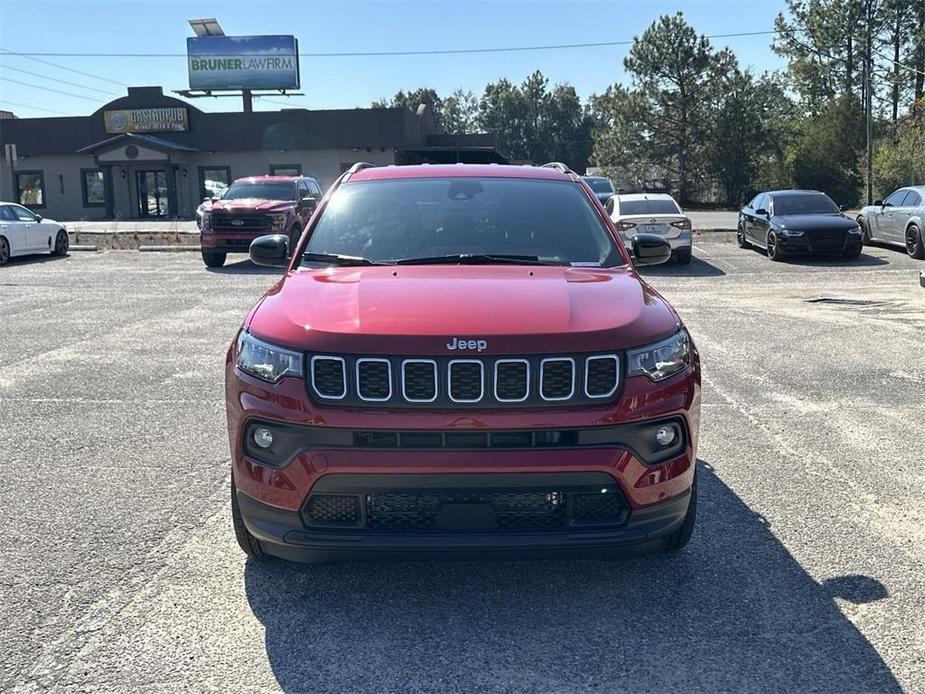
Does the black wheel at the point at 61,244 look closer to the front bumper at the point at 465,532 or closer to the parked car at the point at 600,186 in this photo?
the parked car at the point at 600,186

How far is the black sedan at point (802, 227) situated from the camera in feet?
60.1

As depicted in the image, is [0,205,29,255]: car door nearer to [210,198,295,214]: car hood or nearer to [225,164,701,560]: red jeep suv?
[210,198,295,214]: car hood

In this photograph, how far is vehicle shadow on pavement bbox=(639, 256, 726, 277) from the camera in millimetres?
17406

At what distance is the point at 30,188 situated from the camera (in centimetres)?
4369

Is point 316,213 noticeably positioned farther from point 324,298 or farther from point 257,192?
point 257,192

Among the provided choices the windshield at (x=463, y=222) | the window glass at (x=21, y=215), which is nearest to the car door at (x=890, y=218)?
the windshield at (x=463, y=222)

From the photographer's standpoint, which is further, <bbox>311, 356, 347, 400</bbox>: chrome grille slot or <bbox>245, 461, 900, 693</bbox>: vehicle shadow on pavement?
<bbox>311, 356, 347, 400</bbox>: chrome grille slot

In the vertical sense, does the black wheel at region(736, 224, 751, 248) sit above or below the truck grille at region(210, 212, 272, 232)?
below

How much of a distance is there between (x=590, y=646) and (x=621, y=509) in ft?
1.69

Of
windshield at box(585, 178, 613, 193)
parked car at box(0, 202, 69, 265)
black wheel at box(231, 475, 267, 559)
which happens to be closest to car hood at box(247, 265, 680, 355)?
black wheel at box(231, 475, 267, 559)

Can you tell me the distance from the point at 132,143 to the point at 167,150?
1.77 meters

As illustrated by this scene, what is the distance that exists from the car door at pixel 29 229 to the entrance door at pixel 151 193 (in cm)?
2046

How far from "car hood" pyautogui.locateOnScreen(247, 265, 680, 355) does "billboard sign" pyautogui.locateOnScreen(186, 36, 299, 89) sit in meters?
46.4

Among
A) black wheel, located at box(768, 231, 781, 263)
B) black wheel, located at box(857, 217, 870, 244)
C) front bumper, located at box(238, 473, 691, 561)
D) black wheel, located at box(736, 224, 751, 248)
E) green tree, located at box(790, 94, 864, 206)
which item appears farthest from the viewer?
green tree, located at box(790, 94, 864, 206)
